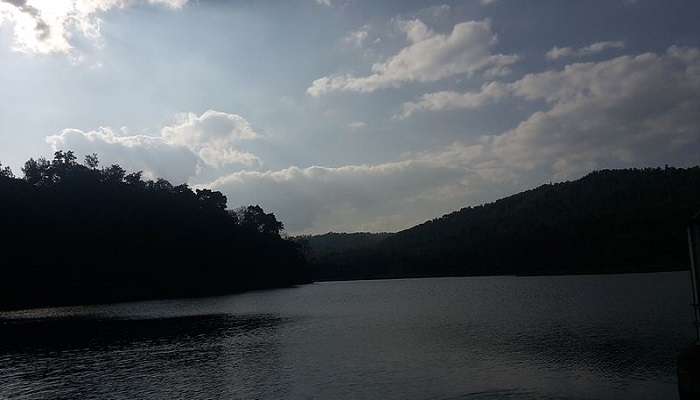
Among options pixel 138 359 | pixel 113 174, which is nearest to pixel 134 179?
pixel 113 174

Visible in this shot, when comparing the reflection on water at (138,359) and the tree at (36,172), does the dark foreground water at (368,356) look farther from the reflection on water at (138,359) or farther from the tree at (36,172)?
the tree at (36,172)

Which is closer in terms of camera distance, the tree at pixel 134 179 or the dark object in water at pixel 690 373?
the dark object in water at pixel 690 373

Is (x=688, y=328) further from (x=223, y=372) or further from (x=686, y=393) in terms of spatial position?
(x=223, y=372)

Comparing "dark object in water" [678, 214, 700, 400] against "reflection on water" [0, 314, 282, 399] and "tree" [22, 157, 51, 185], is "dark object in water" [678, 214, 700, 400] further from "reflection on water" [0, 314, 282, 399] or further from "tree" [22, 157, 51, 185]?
"tree" [22, 157, 51, 185]

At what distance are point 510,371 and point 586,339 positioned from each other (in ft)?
50.3

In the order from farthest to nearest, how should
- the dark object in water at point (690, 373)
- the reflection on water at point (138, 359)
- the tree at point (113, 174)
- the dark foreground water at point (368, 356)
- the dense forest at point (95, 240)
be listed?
the tree at point (113, 174) < the dense forest at point (95, 240) < the reflection on water at point (138, 359) < the dark foreground water at point (368, 356) < the dark object in water at point (690, 373)

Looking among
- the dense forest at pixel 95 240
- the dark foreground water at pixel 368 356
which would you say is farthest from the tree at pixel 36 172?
the dark foreground water at pixel 368 356

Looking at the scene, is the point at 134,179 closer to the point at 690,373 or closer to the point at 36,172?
the point at 36,172

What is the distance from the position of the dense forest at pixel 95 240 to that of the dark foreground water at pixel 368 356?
5504cm

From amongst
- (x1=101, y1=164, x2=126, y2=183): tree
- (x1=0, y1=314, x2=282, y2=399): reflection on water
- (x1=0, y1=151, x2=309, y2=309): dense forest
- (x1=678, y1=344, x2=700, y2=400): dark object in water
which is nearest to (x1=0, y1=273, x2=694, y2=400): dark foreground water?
(x1=0, y1=314, x2=282, y2=399): reflection on water

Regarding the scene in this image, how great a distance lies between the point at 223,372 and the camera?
40688mm

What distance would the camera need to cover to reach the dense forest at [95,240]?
128750 millimetres

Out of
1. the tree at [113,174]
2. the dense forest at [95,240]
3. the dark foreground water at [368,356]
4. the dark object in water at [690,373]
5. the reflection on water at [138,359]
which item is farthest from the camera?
the tree at [113,174]

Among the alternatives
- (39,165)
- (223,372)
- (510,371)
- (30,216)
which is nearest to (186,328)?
(223,372)
